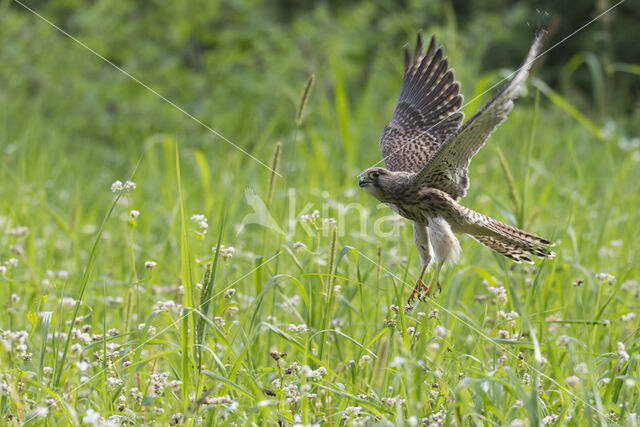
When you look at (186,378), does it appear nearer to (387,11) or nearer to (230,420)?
(230,420)

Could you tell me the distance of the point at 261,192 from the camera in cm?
602

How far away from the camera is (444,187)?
141 inches

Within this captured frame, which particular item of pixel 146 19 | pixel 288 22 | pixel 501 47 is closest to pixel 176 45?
pixel 146 19

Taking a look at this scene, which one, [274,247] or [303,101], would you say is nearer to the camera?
[303,101]

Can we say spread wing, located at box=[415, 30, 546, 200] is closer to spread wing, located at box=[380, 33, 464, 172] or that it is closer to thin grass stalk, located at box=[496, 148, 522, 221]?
thin grass stalk, located at box=[496, 148, 522, 221]

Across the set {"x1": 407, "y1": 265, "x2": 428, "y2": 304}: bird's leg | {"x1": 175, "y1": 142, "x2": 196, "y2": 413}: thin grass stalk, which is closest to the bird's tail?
{"x1": 407, "y1": 265, "x2": 428, "y2": 304}: bird's leg

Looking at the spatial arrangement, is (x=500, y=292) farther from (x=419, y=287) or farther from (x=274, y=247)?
(x=274, y=247)

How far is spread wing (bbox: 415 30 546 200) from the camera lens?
272cm

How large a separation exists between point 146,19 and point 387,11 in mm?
3650

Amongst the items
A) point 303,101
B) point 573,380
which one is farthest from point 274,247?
point 573,380

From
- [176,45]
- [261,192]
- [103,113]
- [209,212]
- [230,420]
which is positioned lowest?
[230,420]

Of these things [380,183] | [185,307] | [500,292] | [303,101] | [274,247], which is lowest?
[185,307]

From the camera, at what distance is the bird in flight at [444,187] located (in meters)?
2.94

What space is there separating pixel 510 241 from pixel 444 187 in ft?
1.39
